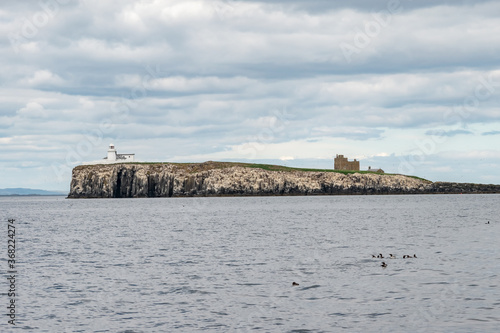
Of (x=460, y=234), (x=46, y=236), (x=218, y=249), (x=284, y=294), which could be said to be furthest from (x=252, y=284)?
(x=46, y=236)

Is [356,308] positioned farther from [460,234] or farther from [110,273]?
[460,234]

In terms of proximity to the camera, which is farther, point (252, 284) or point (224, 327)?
point (252, 284)

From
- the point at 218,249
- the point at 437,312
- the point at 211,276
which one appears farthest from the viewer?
the point at 218,249

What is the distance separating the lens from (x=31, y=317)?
25562mm

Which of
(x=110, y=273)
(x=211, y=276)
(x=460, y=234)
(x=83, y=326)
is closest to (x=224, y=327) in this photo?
(x=83, y=326)

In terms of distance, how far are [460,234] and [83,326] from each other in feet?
169

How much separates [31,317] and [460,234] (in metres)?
52.1

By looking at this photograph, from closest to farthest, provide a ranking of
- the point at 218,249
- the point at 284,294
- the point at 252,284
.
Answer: the point at 284,294, the point at 252,284, the point at 218,249

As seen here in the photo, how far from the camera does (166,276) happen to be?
36.2 metres

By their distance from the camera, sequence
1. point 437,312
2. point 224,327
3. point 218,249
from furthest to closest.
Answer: point 218,249
point 437,312
point 224,327

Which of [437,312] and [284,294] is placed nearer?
[437,312]

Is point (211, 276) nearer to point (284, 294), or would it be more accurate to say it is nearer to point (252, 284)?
point (252, 284)

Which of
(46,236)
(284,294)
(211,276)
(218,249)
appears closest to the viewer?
(284,294)

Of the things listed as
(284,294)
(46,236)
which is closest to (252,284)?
(284,294)
